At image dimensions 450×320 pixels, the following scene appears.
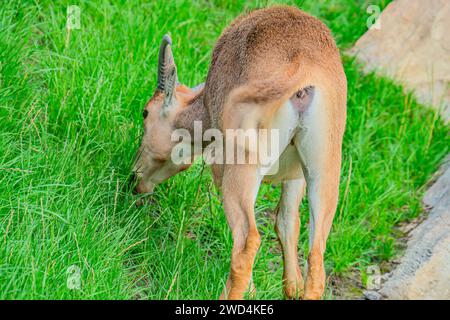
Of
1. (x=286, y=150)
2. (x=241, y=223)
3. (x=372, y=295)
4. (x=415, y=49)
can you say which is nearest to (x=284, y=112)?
(x=286, y=150)

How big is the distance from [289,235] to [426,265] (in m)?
1.21

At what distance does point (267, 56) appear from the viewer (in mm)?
5785

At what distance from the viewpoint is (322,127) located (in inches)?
220

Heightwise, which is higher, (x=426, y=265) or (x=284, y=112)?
(x=284, y=112)

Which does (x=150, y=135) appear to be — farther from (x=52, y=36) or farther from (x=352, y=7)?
(x=352, y=7)

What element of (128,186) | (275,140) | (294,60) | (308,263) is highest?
(294,60)

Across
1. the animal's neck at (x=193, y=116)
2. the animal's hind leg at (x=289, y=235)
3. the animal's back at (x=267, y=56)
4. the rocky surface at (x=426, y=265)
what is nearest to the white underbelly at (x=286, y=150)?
the animal's back at (x=267, y=56)

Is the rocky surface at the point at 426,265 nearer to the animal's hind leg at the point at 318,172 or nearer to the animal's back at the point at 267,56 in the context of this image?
the animal's hind leg at the point at 318,172

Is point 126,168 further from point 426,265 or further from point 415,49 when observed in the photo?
point 415,49

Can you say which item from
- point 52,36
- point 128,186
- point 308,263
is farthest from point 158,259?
point 52,36

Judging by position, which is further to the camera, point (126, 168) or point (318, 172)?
point (126, 168)
